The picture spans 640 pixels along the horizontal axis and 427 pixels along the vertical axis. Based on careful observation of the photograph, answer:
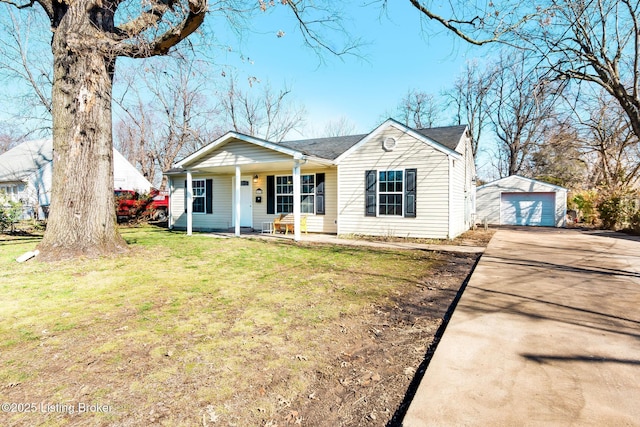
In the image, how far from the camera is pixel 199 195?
15086 mm

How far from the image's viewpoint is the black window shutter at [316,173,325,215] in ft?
41.0

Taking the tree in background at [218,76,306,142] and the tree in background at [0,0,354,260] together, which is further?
the tree in background at [218,76,306,142]

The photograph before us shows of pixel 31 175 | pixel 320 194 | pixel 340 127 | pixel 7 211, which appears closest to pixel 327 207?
pixel 320 194

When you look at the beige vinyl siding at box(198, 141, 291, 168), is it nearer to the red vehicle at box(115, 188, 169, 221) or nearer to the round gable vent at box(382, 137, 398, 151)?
the round gable vent at box(382, 137, 398, 151)

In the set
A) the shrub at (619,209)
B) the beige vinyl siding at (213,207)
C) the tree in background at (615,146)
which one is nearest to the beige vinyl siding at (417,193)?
the beige vinyl siding at (213,207)

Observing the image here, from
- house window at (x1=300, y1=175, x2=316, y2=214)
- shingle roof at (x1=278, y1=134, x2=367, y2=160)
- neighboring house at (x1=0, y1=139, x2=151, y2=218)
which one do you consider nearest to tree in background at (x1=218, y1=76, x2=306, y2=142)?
neighboring house at (x1=0, y1=139, x2=151, y2=218)

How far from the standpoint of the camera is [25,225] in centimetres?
1451

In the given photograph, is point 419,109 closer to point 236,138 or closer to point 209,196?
point 209,196

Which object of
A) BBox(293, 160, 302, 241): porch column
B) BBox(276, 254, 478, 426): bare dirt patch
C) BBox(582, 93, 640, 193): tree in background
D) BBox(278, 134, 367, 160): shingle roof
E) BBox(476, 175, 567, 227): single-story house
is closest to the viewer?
BBox(276, 254, 478, 426): bare dirt patch

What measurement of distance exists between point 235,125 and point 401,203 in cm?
2223

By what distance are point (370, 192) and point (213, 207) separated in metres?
7.64

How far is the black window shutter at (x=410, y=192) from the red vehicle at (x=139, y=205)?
1387 cm

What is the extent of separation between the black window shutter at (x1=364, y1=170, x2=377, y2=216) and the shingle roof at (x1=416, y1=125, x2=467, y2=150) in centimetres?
234

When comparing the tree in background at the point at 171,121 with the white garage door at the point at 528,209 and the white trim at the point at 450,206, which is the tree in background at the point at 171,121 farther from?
the white garage door at the point at 528,209
